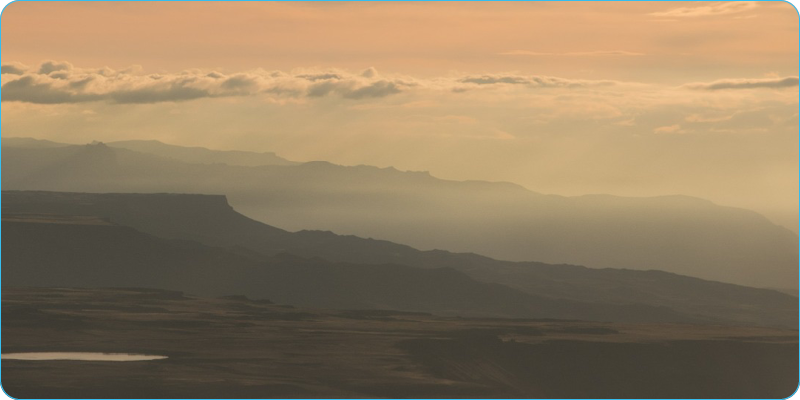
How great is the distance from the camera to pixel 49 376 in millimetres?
34906

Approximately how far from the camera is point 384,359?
131ft

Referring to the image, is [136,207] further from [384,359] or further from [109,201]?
[384,359]

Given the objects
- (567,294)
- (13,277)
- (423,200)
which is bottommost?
(567,294)

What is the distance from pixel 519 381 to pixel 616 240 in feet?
148

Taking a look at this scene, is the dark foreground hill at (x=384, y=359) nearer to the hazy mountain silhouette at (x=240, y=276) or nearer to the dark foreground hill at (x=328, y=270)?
the hazy mountain silhouette at (x=240, y=276)

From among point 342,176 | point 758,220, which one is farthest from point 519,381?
point 758,220

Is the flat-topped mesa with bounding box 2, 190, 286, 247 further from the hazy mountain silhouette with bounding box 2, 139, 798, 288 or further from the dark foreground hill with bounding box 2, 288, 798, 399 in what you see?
the dark foreground hill with bounding box 2, 288, 798, 399

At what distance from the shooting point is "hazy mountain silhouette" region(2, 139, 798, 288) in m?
62.9

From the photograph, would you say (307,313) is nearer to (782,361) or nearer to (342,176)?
(342,176)

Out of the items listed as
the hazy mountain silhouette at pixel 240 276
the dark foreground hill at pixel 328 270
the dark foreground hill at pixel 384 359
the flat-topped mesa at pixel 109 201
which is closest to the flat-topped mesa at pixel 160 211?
the flat-topped mesa at pixel 109 201

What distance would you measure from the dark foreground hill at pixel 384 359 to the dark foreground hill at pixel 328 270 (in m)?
29.6

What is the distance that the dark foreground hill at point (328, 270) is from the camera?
264 ft

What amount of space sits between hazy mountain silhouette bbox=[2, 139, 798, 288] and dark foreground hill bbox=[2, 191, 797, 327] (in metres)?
4.42

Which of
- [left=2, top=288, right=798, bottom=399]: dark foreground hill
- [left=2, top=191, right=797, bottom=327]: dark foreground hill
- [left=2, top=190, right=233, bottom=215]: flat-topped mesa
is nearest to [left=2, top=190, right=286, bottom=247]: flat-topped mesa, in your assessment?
[left=2, top=190, right=233, bottom=215]: flat-topped mesa
